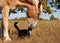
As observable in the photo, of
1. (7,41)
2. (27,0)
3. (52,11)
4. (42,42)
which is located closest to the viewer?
(42,42)

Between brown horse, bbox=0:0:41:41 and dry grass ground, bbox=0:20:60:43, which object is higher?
brown horse, bbox=0:0:41:41

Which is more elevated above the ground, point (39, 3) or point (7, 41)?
point (39, 3)

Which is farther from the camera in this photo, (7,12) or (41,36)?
(41,36)

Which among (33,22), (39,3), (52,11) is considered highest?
(39,3)

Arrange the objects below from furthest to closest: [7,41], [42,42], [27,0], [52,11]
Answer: [52,11] → [27,0] → [7,41] → [42,42]

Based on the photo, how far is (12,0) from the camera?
24.1ft

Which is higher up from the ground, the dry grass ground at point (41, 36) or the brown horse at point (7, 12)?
the brown horse at point (7, 12)

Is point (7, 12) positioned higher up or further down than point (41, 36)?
higher up

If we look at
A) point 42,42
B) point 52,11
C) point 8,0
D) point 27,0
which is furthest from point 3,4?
point 52,11

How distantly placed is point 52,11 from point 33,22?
53.8 ft

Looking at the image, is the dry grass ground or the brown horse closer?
the dry grass ground

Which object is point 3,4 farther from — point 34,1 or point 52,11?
point 52,11

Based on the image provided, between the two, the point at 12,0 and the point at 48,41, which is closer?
the point at 48,41

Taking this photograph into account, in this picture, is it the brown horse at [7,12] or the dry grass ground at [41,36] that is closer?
the dry grass ground at [41,36]
